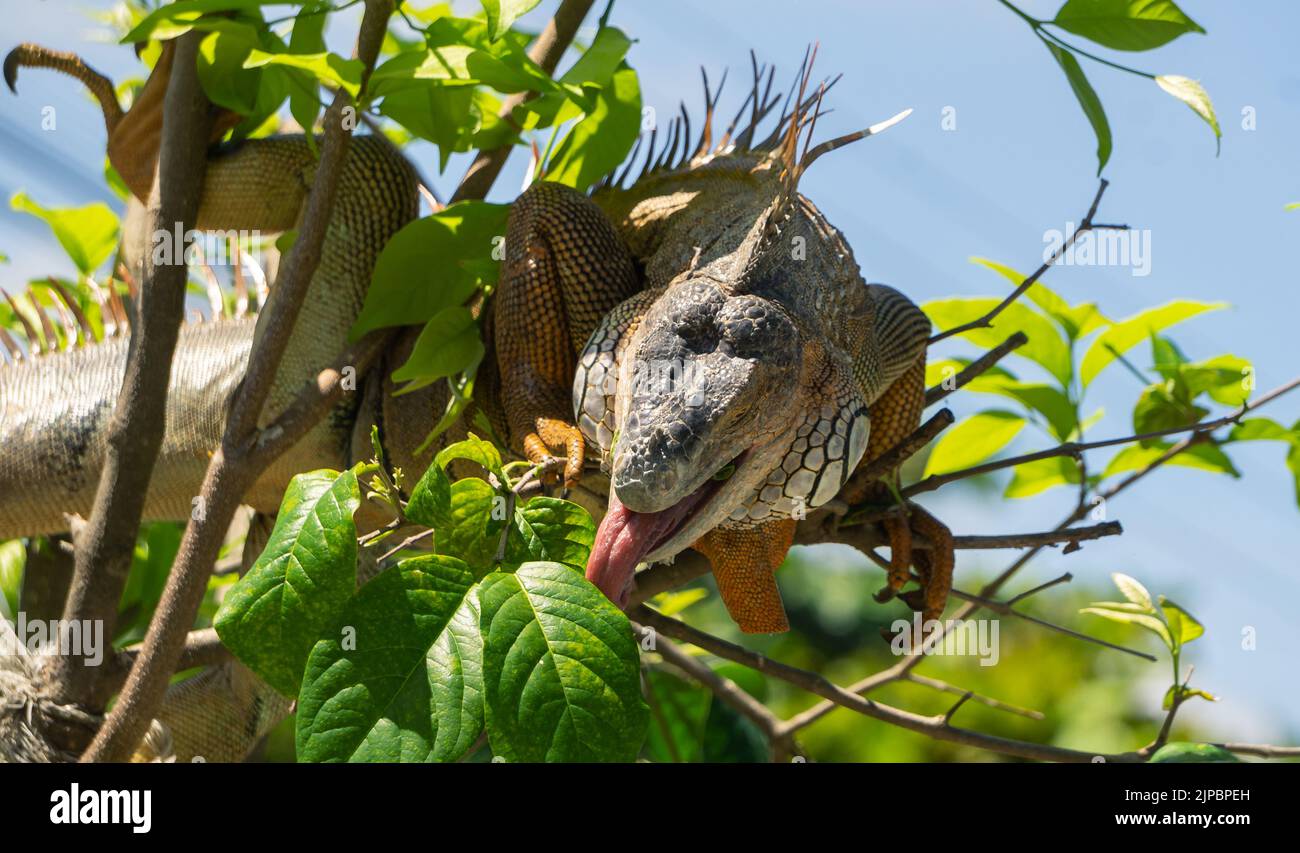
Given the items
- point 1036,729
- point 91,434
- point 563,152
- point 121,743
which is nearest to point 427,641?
point 121,743

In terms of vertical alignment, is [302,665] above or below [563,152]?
below

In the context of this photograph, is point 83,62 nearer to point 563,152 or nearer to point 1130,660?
point 563,152

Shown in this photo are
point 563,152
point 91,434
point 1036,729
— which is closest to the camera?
point 563,152

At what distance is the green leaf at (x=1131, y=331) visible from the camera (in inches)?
116

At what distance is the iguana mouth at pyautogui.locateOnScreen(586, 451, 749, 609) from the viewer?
1679 mm

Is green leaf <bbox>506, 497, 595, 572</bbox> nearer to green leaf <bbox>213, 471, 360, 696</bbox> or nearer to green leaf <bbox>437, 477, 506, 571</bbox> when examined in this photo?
green leaf <bbox>437, 477, 506, 571</bbox>

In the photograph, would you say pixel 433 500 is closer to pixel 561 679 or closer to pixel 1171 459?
pixel 561 679

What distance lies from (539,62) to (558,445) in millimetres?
1125

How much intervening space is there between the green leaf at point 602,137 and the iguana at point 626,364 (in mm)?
118

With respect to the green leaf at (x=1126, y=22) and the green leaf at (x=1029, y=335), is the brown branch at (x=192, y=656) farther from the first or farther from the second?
the green leaf at (x=1126, y=22)

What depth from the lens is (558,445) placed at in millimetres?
2184

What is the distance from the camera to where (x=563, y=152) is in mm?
2783

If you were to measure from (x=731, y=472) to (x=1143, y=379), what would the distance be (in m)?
1.59

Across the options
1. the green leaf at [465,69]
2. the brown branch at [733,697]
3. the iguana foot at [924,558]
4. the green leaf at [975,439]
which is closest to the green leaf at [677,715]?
the brown branch at [733,697]
